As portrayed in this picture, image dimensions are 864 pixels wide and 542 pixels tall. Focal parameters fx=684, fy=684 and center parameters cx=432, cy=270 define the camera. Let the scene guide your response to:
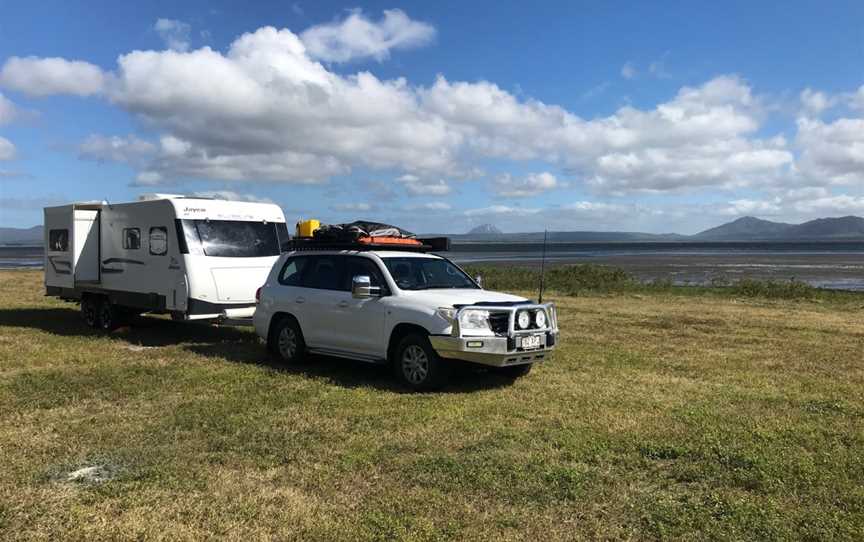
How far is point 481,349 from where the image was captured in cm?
795

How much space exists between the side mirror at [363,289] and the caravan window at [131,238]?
6.12 m

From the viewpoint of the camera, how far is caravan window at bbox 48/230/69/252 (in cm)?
1427

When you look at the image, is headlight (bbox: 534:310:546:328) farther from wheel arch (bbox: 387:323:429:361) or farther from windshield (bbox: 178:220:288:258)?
windshield (bbox: 178:220:288:258)

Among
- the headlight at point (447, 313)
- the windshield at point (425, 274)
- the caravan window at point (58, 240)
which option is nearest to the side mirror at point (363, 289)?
the windshield at point (425, 274)

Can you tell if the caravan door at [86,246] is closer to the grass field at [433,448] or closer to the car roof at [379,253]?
the grass field at [433,448]

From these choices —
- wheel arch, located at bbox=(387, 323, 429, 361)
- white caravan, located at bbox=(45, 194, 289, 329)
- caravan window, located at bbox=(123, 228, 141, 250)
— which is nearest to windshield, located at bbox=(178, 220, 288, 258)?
white caravan, located at bbox=(45, 194, 289, 329)

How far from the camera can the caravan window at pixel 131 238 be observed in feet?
42.6

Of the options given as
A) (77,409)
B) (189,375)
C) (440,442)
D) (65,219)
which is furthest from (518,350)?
(65,219)

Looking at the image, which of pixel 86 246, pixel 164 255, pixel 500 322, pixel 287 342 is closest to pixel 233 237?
pixel 164 255

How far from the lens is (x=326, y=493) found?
197 inches

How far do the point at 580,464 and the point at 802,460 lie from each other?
1833 mm

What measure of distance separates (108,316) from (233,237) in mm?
3489

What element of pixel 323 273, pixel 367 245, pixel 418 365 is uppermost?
pixel 367 245

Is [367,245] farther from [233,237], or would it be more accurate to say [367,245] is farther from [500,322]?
[233,237]
